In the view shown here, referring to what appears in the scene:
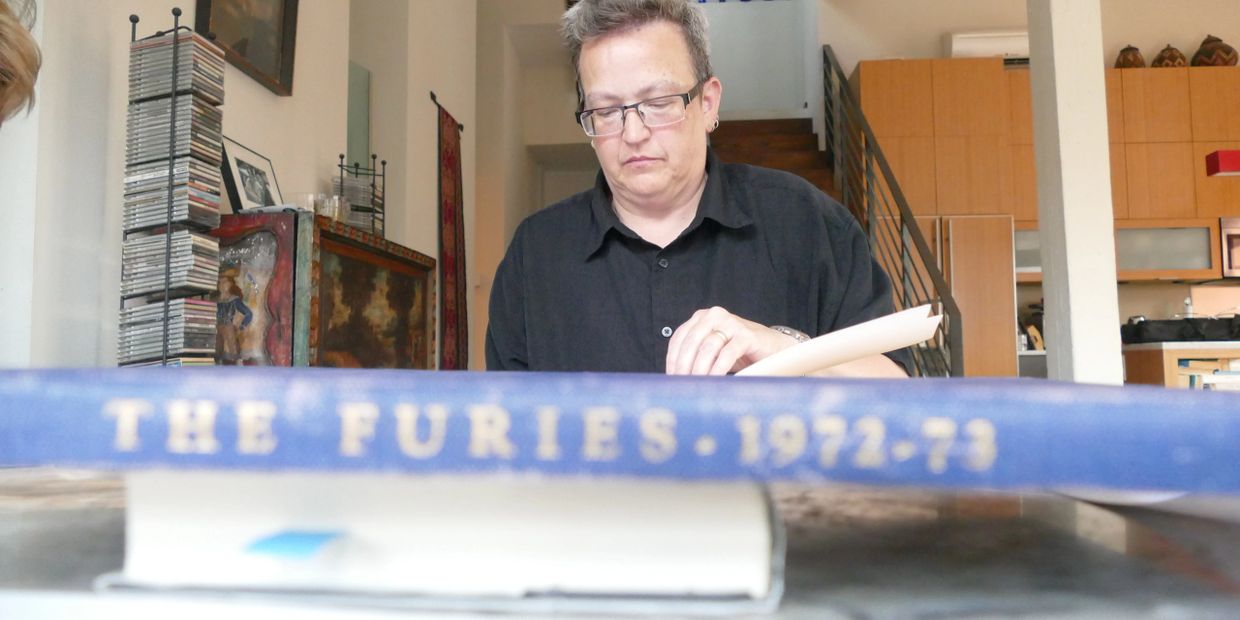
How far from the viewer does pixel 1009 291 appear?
22.8 ft

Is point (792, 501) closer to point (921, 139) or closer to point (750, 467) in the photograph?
point (750, 467)

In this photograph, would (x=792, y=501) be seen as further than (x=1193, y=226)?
No

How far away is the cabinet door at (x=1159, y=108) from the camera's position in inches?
289

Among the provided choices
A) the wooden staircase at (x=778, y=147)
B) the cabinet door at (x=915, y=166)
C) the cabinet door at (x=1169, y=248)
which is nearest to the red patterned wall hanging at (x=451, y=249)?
the wooden staircase at (x=778, y=147)

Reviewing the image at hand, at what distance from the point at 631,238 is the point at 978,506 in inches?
40.3

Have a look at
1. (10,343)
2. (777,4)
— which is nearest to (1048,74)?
(10,343)

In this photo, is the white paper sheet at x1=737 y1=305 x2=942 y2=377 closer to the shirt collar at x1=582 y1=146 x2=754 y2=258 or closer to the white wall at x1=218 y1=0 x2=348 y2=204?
the shirt collar at x1=582 y1=146 x2=754 y2=258

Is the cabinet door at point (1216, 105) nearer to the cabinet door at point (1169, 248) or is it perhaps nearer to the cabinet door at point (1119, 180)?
the cabinet door at point (1119, 180)

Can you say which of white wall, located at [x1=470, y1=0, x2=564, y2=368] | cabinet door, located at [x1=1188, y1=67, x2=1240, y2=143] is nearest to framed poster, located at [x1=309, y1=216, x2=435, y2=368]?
white wall, located at [x1=470, y1=0, x2=564, y2=368]

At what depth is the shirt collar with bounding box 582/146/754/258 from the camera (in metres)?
1.42

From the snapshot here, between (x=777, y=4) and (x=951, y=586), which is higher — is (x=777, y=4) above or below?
above

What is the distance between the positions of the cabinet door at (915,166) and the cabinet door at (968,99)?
7.3 inches

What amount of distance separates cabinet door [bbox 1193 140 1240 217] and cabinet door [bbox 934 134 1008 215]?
163 cm

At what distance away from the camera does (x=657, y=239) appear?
1465 millimetres
